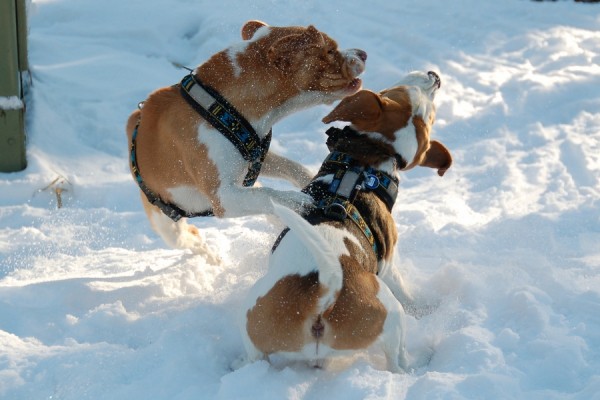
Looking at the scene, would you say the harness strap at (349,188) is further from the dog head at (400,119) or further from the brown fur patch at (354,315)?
the brown fur patch at (354,315)

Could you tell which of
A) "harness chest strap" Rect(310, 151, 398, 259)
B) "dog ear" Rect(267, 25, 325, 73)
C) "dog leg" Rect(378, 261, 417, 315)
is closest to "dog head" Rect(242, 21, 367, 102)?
"dog ear" Rect(267, 25, 325, 73)

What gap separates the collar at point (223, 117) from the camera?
12.3 feet

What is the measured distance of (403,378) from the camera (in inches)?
115

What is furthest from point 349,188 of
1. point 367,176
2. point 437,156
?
point 437,156

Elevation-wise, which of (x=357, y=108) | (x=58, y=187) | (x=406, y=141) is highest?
(x=357, y=108)

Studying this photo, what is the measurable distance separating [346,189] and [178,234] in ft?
4.56

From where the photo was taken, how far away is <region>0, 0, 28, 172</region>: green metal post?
5.34 meters

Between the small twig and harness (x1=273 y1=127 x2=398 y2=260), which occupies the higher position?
harness (x1=273 y1=127 x2=398 y2=260)

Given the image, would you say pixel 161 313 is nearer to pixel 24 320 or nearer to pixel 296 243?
pixel 24 320

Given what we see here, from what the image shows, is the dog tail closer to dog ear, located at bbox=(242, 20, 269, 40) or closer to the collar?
the collar

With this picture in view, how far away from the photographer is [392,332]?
3.02m

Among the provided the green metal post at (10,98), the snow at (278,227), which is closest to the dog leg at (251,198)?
the snow at (278,227)

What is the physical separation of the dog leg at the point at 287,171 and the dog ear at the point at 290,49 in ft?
2.10

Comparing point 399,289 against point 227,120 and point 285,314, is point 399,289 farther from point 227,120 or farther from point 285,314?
point 227,120
